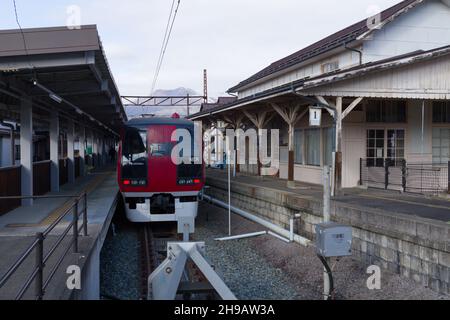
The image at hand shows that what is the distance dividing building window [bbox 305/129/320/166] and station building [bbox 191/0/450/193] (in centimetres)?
3

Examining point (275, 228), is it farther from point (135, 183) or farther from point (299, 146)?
point (299, 146)

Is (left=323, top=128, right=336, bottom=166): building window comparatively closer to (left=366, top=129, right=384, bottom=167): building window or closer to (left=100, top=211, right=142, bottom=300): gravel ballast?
(left=366, top=129, right=384, bottom=167): building window

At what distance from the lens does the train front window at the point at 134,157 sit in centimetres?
1151

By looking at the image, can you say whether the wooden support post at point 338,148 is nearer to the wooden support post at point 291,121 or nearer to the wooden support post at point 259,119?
the wooden support post at point 291,121

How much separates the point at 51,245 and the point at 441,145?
12339 mm

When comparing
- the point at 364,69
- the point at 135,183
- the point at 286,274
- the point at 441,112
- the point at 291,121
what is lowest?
the point at 286,274

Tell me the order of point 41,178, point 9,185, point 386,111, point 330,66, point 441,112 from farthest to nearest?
point 330,66 → point 441,112 → point 386,111 → point 41,178 → point 9,185

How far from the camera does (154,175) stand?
38.0 feet

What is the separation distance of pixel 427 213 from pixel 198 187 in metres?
5.45

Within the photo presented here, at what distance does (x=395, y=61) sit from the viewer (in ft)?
39.9

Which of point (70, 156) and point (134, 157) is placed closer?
point (134, 157)

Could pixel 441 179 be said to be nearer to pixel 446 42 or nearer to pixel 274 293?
pixel 446 42

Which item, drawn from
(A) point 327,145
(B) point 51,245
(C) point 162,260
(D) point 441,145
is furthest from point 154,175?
(D) point 441,145
